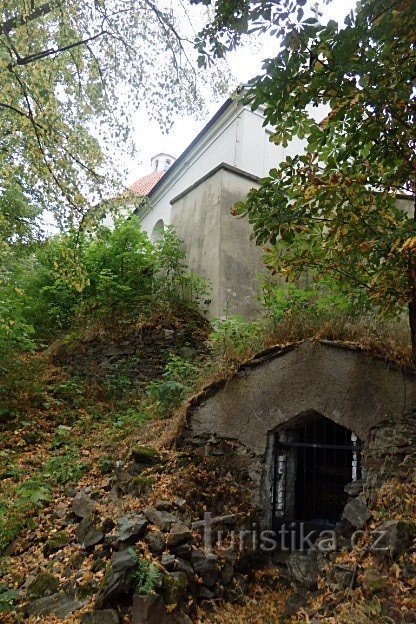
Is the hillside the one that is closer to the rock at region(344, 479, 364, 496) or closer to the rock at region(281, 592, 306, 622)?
the rock at region(281, 592, 306, 622)

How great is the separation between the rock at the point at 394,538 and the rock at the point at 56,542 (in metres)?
3.07

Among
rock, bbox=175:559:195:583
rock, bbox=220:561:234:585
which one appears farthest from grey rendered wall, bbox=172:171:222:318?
rock, bbox=175:559:195:583

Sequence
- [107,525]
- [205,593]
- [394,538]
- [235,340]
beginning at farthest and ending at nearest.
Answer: [235,340], [107,525], [205,593], [394,538]

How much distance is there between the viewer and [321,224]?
15.6 ft

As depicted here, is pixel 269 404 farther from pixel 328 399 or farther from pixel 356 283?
pixel 356 283

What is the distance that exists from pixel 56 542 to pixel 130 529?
922mm

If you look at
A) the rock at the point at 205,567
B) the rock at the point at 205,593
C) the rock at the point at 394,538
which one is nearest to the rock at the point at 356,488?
the rock at the point at 394,538

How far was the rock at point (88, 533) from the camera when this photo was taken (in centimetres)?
442

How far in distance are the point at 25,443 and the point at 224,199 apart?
615 centimetres

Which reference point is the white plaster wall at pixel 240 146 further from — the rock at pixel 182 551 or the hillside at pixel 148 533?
the rock at pixel 182 551

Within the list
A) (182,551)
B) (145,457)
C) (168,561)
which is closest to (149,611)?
(168,561)

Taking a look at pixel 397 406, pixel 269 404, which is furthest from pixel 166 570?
pixel 397 406

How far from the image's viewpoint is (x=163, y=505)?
15.5 ft

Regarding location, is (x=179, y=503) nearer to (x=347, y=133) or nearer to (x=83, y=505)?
(x=83, y=505)
